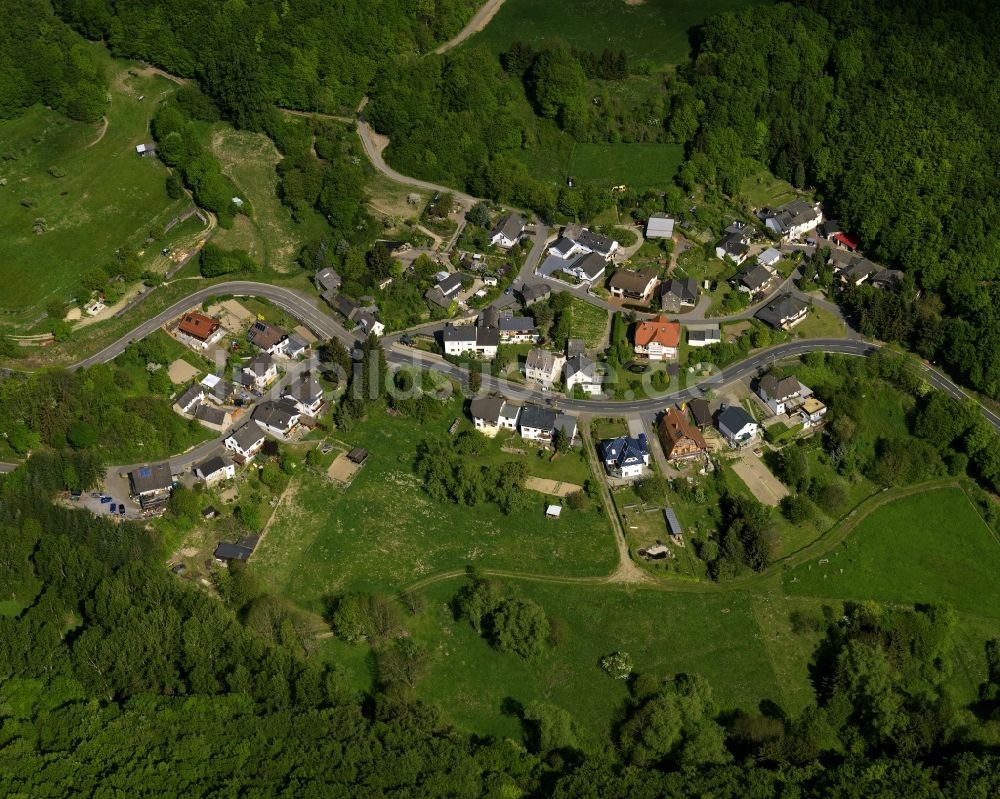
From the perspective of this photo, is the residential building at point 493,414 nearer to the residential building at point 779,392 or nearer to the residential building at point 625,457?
the residential building at point 625,457

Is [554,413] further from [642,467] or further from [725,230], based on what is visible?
[725,230]

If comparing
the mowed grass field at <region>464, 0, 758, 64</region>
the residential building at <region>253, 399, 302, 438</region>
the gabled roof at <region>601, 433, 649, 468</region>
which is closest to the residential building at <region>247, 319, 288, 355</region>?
the residential building at <region>253, 399, 302, 438</region>

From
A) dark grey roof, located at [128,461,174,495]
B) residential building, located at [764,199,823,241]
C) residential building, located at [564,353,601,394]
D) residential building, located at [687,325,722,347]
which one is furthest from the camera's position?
residential building, located at [764,199,823,241]

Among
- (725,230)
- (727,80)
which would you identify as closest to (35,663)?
(725,230)

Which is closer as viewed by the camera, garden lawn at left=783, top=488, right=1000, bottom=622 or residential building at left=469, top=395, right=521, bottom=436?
garden lawn at left=783, top=488, right=1000, bottom=622

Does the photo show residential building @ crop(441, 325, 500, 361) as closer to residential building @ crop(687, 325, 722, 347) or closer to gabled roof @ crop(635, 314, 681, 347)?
gabled roof @ crop(635, 314, 681, 347)

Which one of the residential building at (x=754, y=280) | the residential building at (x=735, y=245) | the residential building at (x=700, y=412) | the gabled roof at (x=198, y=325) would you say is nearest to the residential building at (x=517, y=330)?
the residential building at (x=700, y=412)
